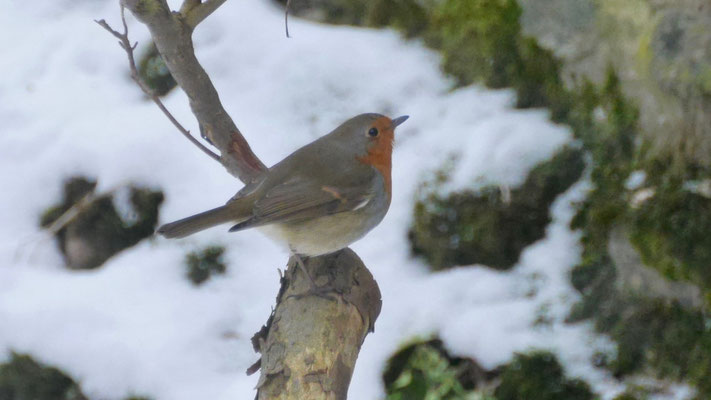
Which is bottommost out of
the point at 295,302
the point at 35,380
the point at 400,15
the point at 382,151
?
the point at 295,302

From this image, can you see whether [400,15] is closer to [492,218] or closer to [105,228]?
[492,218]

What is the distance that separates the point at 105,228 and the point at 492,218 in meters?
1.88

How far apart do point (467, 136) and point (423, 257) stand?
603mm

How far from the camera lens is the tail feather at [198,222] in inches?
99.4

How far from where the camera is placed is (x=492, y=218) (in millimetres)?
3766

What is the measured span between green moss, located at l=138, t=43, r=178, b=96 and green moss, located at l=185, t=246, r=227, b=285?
126 cm

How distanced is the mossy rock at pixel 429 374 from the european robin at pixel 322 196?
735 mm

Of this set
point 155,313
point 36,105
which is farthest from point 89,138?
point 155,313

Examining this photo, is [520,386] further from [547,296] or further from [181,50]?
[181,50]

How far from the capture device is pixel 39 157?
175 inches

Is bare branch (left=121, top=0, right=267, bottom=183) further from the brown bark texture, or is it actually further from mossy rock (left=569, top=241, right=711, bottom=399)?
mossy rock (left=569, top=241, right=711, bottom=399)

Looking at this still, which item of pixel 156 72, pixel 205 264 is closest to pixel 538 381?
pixel 205 264

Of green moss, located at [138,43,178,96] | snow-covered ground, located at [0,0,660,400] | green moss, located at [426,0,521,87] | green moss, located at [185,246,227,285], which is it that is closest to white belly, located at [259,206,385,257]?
snow-covered ground, located at [0,0,660,400]

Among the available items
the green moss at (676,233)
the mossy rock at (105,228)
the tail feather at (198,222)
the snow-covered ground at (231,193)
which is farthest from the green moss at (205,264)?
the green moss at (676,233)
